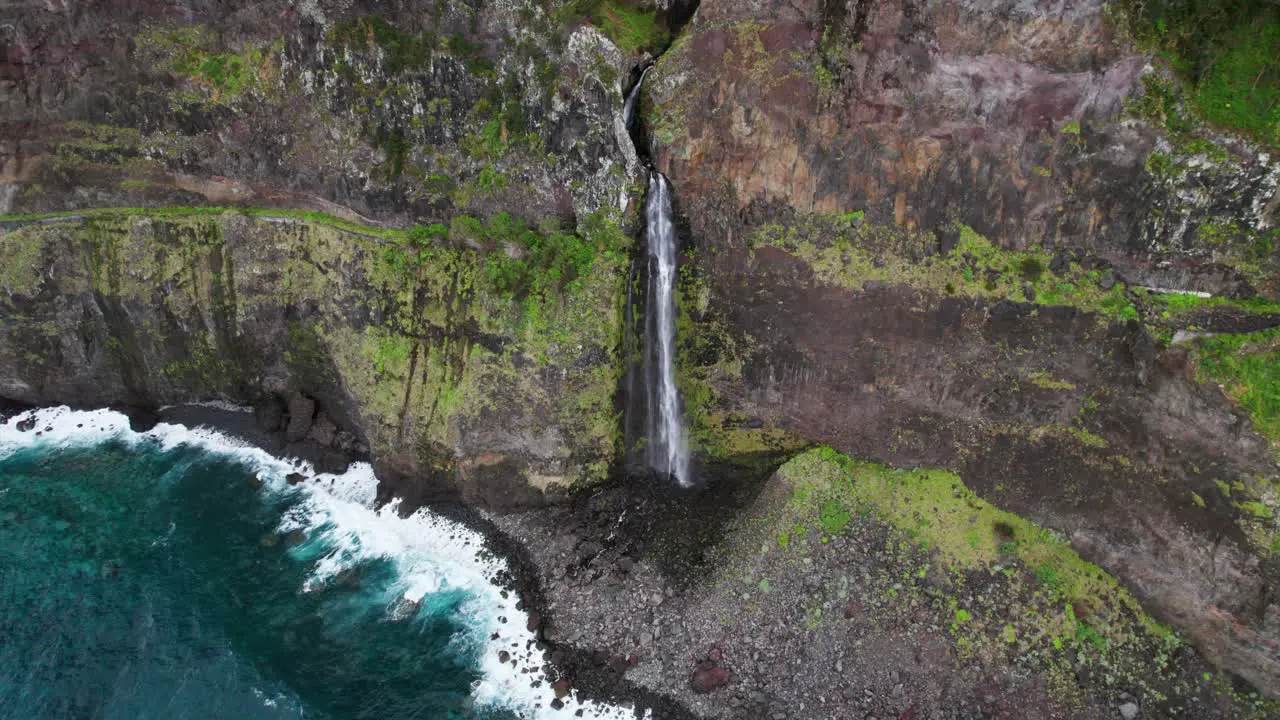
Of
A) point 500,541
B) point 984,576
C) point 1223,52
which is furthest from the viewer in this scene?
point 500,541

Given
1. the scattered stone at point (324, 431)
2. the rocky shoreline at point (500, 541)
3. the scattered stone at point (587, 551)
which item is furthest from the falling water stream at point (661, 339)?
the scattered stone at point (324, 431)

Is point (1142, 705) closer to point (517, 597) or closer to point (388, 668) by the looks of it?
point (517, 597)

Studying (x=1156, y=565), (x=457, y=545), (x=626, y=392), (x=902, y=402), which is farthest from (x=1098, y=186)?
(x=457, y=545)

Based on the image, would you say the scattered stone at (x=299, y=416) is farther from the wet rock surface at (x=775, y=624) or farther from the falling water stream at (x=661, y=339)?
the falling water stream at (x=661, y=339)

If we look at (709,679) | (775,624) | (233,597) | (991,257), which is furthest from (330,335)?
(991,257)

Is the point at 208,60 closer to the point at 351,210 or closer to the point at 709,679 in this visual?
the point at 351,210

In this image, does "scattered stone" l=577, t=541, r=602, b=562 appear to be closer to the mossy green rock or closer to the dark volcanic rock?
the mossy green rock

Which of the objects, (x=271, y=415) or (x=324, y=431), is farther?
(x=271, y=415)
